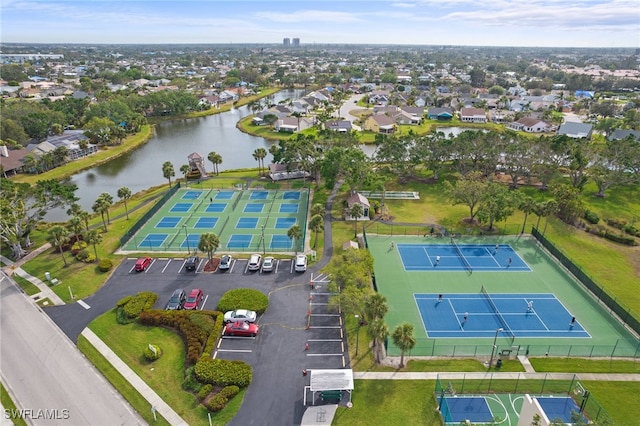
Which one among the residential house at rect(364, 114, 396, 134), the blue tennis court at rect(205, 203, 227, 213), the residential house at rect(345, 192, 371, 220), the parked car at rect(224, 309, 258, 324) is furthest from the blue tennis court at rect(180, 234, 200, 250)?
the residential house at rect(364, 114, 396, 134)

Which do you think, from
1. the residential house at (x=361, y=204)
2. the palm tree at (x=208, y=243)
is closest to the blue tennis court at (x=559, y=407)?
the residential house at (x=361, y=204)

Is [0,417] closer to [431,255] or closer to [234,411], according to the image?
[234,411]

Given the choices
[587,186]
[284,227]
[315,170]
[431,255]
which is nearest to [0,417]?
[284,227]

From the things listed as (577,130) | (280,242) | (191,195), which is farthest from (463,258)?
(577,130)

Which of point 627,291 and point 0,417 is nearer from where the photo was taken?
point 0,417

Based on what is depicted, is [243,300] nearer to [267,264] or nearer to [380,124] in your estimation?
[267,264]

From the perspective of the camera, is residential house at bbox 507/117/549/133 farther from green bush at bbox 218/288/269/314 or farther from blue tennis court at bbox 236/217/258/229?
green bush at bbox 218/288/269/314

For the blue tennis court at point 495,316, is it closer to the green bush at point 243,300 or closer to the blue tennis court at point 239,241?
the green bush at point 243,300
